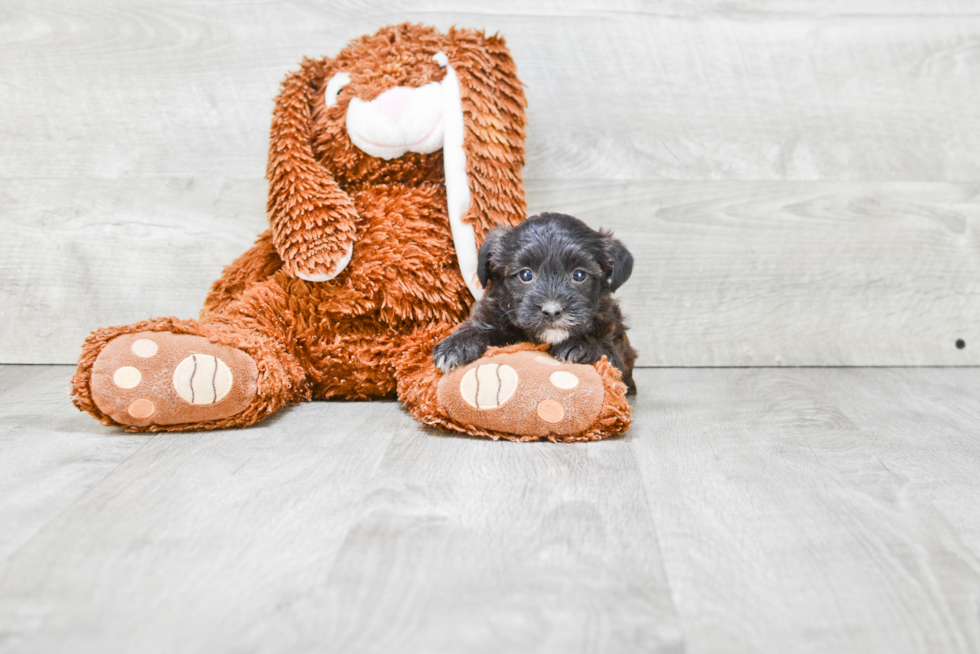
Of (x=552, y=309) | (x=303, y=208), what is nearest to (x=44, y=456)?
(x=303, y=208)

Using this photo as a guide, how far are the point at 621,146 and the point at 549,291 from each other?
35.2 inches

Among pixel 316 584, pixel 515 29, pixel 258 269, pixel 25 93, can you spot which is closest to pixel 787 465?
pixel 316 584

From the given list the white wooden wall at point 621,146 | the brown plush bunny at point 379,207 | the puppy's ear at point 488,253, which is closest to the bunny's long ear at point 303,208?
the brown plush bunny at point 379,207

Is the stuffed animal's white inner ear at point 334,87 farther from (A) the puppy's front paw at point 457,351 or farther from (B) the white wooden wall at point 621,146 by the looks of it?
(A) the puppy's front paw at point 457,351

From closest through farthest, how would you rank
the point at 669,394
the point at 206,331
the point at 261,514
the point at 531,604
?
the point at 531,604
the point at 261,514
the point at 206,331
the point at 669,394

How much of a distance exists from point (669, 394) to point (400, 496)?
0.99 metres

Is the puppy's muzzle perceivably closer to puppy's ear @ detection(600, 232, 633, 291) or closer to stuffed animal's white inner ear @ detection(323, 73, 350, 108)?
A: puppy's ear @ detection(600, 232, 633, 291)

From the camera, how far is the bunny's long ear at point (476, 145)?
179 centimetres

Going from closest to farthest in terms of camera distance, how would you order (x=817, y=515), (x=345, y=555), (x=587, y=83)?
(x=345, y=555) < (x=817, y=515) < (x=587, y=83)

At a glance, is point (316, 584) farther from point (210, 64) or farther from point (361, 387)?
point (210, 64)

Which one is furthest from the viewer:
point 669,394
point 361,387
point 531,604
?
point 669,394

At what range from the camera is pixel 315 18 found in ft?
7.27

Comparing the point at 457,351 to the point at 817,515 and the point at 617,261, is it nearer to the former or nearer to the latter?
the point at 617,261

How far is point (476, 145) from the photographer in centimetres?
179
